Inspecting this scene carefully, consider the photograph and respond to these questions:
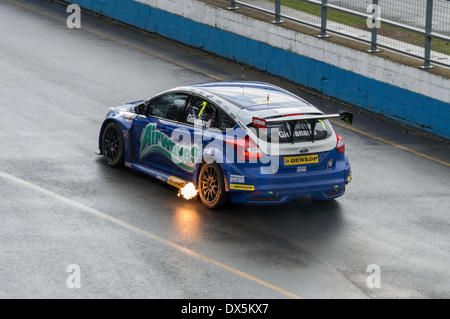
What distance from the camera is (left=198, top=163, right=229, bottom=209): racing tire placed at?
42.1 feet

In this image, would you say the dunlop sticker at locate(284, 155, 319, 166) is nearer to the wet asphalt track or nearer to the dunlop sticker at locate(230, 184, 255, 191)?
the dunlop sticker at locate(230, 184, 255, 191)

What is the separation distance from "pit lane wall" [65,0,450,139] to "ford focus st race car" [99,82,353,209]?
484 cm

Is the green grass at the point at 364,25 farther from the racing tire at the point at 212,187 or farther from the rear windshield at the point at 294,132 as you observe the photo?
the racing tire at the point at 212,187

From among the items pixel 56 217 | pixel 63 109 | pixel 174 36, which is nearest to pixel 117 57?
→ pixel 174 36

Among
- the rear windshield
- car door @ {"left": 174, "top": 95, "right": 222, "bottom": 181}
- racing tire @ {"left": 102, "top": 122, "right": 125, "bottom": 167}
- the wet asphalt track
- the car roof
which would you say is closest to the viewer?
the wet asphalt track

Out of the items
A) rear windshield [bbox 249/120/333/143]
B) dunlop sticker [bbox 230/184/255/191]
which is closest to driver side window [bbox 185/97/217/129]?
rear windshield [bbox 249/120/333/143]

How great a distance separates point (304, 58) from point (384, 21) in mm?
2311

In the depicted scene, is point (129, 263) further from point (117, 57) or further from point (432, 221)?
point (117, 57)

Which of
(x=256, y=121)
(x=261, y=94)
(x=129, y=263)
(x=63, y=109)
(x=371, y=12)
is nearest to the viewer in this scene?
(x=129, y=263)

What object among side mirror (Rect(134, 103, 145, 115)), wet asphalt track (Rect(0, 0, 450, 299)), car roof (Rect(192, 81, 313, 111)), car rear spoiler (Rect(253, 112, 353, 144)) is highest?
car roof (Rect(192, 81, 313, 111))

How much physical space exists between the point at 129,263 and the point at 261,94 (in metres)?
3.59

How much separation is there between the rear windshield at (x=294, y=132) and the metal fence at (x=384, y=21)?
18.3 ft

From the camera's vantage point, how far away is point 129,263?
1126 centimetres

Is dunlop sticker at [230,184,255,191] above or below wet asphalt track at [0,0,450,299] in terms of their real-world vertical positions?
above
